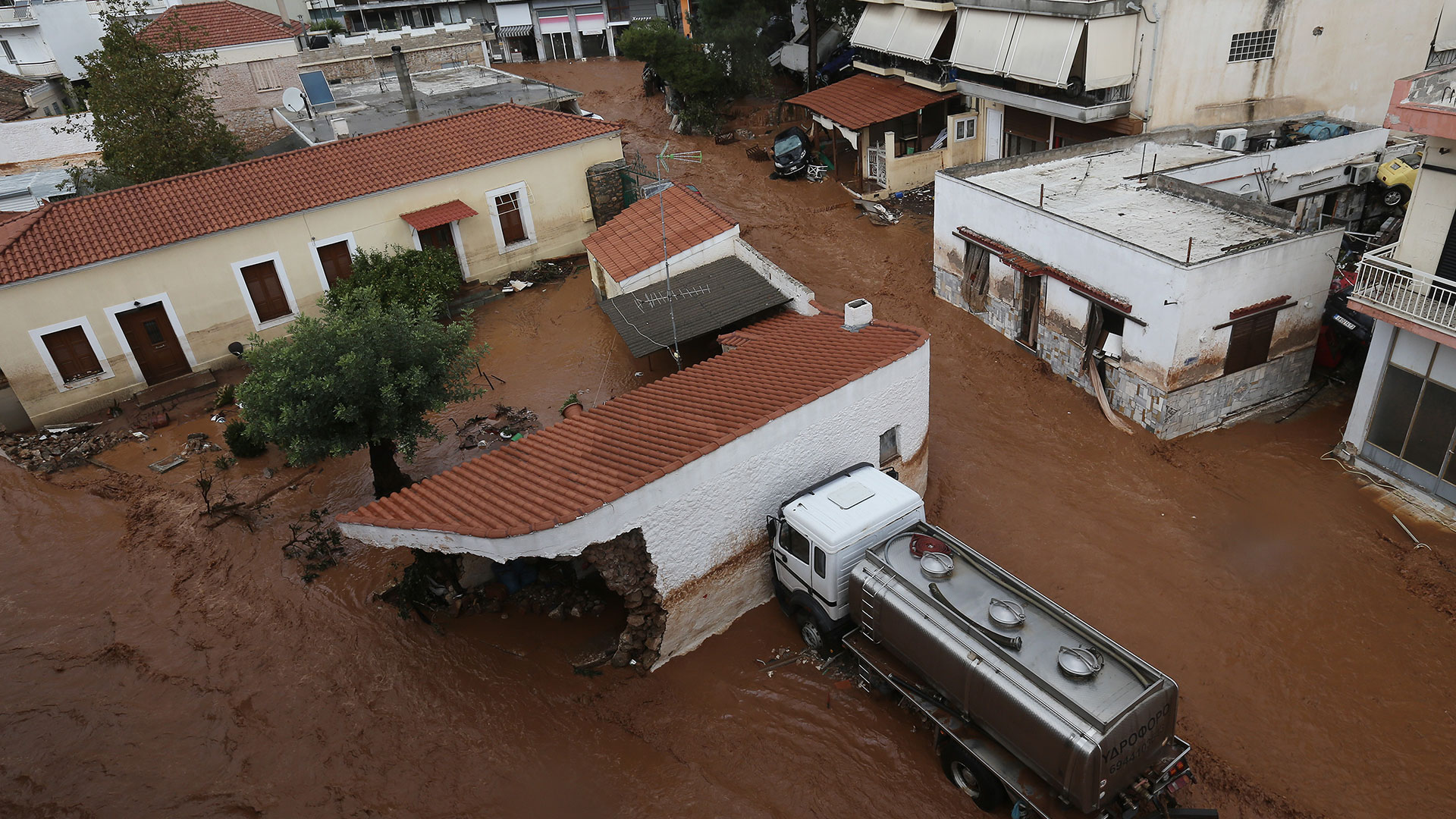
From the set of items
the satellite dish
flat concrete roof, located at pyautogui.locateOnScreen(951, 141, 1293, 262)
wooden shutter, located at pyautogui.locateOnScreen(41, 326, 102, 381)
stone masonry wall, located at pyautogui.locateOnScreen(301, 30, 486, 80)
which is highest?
stone masonry wall, located at pyautogui.locateOnScreen(301, 30, 486, 80)

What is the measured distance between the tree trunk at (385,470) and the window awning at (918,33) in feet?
77.3

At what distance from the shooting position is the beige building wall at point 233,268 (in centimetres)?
2028

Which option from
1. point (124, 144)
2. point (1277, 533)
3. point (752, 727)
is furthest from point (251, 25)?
point (1277, 533)

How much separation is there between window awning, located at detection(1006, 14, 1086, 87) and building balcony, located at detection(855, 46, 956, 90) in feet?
9.60

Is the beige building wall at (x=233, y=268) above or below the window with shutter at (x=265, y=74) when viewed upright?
below

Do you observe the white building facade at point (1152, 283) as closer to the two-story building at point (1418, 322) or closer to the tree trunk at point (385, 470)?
the two-story building at point (1418, 322)

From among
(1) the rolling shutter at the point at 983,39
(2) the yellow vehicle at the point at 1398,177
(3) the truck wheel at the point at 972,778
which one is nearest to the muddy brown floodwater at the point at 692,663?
(3) the truck wheel at the point at 972,778

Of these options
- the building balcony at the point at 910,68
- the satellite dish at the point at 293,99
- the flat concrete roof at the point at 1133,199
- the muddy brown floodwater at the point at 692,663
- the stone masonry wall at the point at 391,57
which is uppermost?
the stone masonry wall at the point at 391,57

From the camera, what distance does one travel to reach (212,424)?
2028cm

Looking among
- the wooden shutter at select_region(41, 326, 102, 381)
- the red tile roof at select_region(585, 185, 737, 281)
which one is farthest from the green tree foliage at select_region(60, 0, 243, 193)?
the red tile roof at select_region(585, 185, 737, 281)

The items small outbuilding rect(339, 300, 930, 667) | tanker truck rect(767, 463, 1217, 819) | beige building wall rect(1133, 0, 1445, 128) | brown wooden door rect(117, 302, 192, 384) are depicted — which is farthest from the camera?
beige building wall rect(1133, 0, 1445, 128)

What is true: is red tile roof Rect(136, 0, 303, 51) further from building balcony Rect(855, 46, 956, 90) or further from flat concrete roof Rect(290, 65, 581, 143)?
building balcony Rect(855, 46, 956, 90)

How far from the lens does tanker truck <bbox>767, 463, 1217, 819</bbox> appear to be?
29.2ft

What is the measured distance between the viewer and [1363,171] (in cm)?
2106
